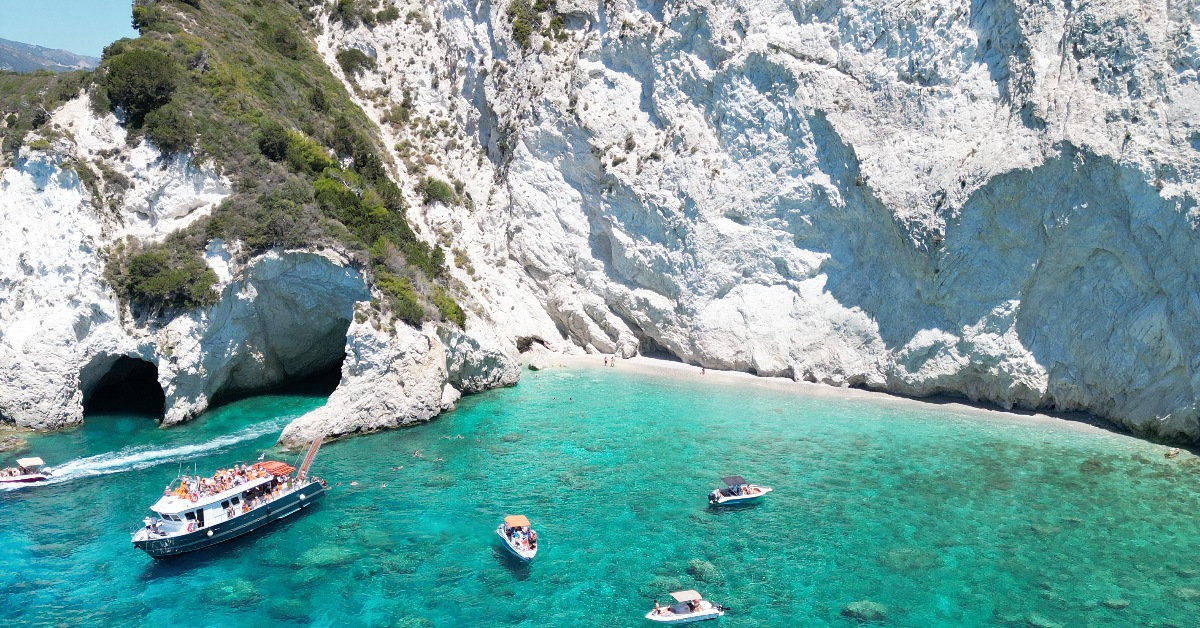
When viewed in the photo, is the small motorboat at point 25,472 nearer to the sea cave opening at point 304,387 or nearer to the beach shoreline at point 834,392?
the sea cave opening at point 304,387

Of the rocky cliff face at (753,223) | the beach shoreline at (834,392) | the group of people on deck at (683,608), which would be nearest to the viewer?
the group of people on deck at (683,608)

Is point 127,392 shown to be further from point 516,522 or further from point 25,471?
point 516,522

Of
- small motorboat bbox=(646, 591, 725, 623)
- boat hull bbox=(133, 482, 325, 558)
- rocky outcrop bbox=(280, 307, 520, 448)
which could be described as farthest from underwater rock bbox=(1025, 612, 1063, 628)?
rocky outcrop bbox=(280, 307, 520, 448)

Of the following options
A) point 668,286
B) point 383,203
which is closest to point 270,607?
point 383,203

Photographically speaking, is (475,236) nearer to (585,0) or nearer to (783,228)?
(585,0)

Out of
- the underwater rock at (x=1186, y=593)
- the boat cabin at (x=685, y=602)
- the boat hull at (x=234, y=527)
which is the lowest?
the boat hull at (x=234, y=527)

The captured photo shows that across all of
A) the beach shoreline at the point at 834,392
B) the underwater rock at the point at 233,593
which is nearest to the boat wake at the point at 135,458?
the underwater rock at the point at 233,593
